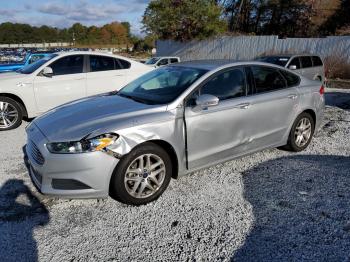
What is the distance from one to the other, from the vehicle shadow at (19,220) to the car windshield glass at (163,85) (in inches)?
68.6

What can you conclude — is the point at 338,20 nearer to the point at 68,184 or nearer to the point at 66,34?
the point at 68,184

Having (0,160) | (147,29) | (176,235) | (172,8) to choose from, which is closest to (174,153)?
(176,235)

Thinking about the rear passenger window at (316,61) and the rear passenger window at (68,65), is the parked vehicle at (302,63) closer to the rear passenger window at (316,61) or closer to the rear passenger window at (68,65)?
the rear passenger window at (316,61)

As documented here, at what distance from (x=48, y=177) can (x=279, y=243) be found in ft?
7.74

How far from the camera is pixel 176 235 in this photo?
3160 millimetres

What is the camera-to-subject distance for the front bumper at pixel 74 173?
329cm

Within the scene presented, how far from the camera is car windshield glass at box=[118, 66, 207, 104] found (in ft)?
13.3

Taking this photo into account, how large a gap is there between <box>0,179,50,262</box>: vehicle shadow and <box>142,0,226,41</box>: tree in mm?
22167

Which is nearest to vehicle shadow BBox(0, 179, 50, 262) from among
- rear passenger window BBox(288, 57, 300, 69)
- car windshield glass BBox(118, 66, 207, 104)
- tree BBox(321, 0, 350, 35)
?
car windshield glass BBox(118, 66, 207, 104)

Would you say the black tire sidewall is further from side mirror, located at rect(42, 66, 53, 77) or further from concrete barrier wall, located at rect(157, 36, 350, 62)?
concrete barrier wall, located at rect(157, 36, 350, 62)

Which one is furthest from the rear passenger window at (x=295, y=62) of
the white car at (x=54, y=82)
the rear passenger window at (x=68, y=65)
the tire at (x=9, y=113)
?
the tire at (x=9, y=113)

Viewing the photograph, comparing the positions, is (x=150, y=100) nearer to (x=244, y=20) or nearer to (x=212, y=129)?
(x=212, y=129)

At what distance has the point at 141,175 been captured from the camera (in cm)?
360

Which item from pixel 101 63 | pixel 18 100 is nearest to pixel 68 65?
pixel 101 63
